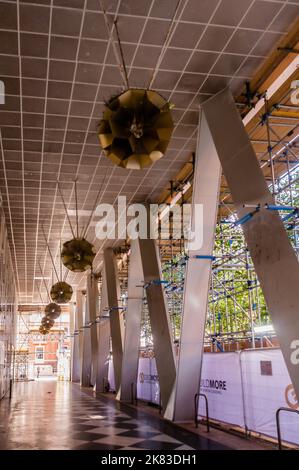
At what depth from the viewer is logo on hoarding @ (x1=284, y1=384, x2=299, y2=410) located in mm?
5238

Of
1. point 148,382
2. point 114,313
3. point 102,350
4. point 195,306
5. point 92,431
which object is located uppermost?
point 114,313

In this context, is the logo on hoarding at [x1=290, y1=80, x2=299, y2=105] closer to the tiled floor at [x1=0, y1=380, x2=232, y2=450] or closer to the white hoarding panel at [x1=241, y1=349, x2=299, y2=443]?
the white hoarding panel at [x1=241, y1=349, x2=299, y2=443]

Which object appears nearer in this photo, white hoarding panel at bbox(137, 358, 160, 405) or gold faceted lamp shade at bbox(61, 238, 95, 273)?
gold faceted lamp shade at bbox(61, 238, 95, 273)

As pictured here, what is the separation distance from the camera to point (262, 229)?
554 centimetres

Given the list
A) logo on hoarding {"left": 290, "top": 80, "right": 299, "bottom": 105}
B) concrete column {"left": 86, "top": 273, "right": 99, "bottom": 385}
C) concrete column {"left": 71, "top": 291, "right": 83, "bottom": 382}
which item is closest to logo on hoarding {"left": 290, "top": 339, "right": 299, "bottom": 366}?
logo on hoarding {"left": 290, "top": 80, "right": 299, "bottom": 105}

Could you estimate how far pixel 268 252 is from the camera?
5.37m

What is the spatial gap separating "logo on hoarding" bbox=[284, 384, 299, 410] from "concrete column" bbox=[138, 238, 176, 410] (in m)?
4.13

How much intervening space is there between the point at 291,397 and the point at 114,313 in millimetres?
10013

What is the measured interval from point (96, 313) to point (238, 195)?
14688mm

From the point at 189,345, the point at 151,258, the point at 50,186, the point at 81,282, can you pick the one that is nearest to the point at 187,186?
the point at 151,258

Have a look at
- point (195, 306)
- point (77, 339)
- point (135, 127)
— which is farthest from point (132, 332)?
point (77, 339)

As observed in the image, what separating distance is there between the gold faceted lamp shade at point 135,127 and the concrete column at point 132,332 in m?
8.91

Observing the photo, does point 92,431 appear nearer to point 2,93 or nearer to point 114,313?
point 2,93

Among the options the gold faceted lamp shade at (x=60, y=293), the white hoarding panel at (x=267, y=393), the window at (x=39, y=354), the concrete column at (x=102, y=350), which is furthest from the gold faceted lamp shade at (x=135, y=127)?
the window at (x=39, y=354)
